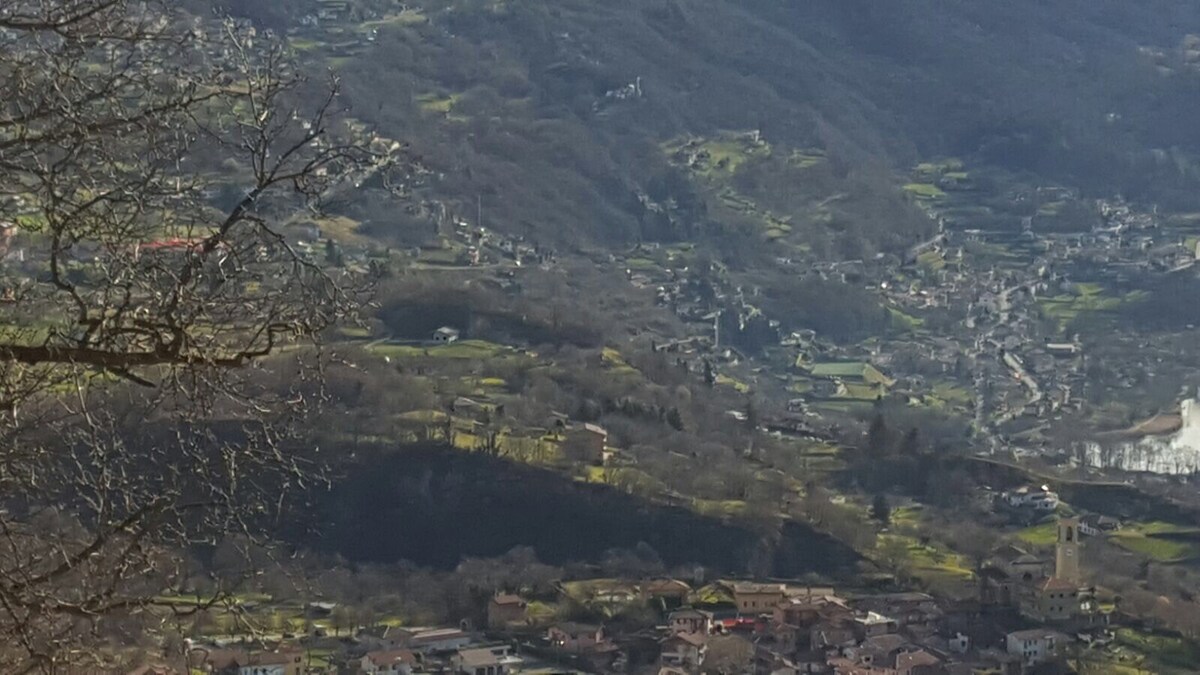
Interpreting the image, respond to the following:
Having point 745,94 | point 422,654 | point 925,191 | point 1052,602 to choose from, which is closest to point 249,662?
point 422,654

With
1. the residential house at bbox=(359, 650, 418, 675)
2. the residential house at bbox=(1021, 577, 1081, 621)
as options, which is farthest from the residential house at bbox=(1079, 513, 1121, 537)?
the residential house at bbox=(359, 650, 418, 675)

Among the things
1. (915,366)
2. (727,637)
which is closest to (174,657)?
(727,637)

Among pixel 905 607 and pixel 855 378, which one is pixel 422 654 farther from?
pixel 855 378

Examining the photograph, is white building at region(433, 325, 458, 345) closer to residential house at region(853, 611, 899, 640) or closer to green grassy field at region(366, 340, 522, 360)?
green grassy field at region(366, 340, 522, 360)

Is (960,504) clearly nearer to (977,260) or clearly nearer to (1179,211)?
(977,260)

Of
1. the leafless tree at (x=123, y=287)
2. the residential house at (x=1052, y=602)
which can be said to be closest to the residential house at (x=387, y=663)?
the residential house at (x=1052, y=602)

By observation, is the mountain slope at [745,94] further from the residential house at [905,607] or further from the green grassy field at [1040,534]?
the residential house at [905,607]

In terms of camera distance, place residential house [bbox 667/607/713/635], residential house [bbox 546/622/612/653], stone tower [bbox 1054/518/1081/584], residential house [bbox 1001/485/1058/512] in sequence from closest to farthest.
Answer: residential house [bbox 546/622/612/653]
residential house [bbox 667/607/713/635]
stone tower [bbox 1054/518/1081/584]
residential house [bbox 1001/485/1058/512]
